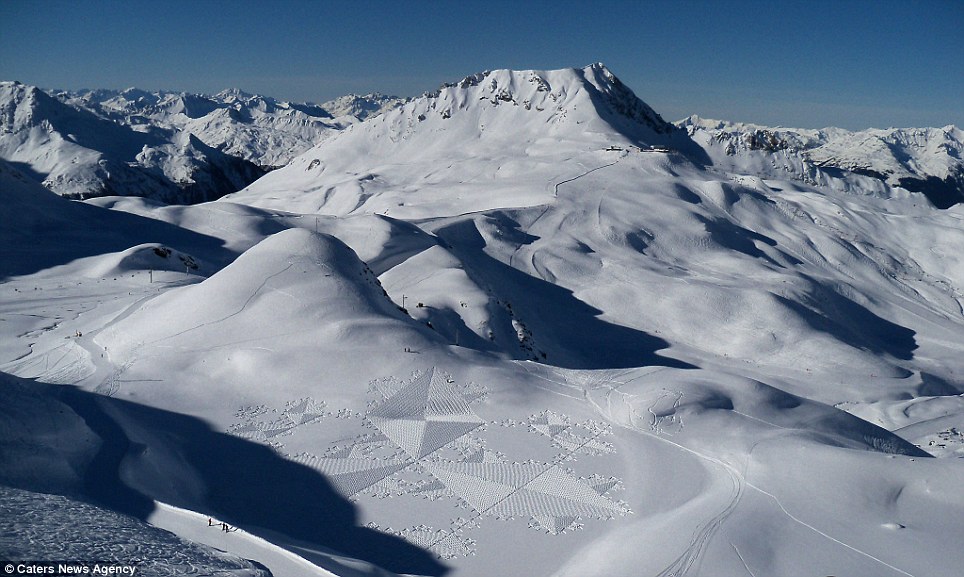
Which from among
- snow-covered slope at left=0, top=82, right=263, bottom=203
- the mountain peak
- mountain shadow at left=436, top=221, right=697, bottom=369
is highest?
the mountain peak

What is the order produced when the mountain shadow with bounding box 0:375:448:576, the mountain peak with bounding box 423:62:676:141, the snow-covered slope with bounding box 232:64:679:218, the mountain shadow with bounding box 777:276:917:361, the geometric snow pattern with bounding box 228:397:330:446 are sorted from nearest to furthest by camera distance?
the mountain shadow with bounding box 0:375:448:576, the geometric snow pattern with bounding box 228:397:330:446, the mountain shadow with bounding box 777:276:917:361, the snow-covered slope with bounding box 232:64:679:218, the mountain peak with bounding box 423:62:676:141

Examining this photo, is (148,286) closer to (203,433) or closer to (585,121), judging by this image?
(203,433)

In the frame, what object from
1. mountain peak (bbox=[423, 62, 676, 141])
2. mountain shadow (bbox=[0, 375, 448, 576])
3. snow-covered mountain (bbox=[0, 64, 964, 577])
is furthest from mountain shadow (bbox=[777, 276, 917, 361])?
mountain peak (bbox=[423, 62, 676, 141])

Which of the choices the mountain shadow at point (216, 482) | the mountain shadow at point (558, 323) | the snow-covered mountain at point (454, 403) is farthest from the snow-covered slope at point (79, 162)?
the mountain shadow at point (216, 482)

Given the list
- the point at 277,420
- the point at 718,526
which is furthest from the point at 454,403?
the point at 718,526

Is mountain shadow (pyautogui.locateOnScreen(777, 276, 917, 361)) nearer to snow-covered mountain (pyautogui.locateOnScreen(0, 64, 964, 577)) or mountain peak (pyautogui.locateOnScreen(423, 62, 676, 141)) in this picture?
snow-covered mountain (pyautogui.locateOnScreen(0, 64, 964, 577))

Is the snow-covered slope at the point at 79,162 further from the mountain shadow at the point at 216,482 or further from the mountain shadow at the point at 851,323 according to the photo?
the mountain shadow at the point at 216,482

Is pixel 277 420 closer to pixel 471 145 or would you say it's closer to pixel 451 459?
pixel 451 459
